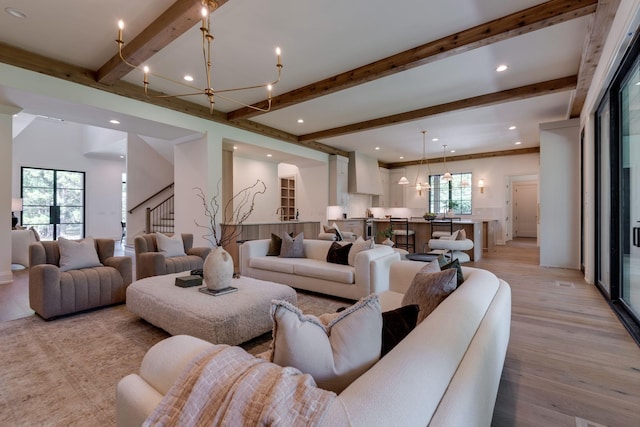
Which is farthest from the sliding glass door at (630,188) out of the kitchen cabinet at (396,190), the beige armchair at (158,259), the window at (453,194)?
the kitchen cabinet at (396,190)

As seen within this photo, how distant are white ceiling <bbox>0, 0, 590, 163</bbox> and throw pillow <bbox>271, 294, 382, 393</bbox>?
9.11 ft

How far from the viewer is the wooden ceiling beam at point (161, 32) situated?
261cm

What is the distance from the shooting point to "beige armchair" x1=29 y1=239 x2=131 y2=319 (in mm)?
3033

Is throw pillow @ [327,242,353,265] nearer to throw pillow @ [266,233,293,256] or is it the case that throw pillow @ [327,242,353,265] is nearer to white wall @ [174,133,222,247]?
throw pillow @ [266,233,293,256]

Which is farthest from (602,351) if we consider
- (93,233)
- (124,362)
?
(93,233)

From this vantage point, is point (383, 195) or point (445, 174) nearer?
point (445, 174)

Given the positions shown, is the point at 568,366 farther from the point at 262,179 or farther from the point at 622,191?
the point at 262,179

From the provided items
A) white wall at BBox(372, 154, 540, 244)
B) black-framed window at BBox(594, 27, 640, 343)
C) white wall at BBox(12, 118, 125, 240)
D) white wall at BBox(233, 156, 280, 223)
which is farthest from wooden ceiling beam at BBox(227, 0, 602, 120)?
white wall at BBox(12, 118, 125, 240)

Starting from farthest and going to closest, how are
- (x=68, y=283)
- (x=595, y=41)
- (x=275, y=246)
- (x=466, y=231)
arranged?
1. (x=466, y=231)
2. (x=275, y=246)
3. (x=68, y=283)
4. (x=595, y=41)

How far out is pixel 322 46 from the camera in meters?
3.42

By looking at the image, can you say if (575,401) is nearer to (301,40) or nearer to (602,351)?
(602,351)

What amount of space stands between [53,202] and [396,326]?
11.7 metres

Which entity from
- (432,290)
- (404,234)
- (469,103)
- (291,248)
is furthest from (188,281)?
(404,234)

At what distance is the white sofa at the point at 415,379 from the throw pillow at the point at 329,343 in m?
0.09
